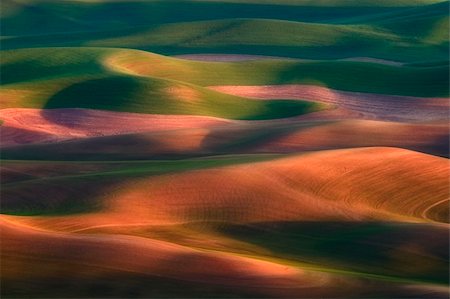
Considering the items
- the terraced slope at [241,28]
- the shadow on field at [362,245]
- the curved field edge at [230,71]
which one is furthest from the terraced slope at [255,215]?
the terraced slope at [241,28]

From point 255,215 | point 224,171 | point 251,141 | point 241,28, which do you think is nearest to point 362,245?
point 255,215

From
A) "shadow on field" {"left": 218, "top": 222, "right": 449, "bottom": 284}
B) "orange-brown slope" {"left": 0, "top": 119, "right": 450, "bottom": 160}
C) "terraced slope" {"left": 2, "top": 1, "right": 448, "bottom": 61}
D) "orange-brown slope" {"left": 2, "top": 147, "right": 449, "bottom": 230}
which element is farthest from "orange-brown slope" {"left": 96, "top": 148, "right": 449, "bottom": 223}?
"terraced slope" {"left": 2, "top": 1, "right": 448, "bottom": 61}

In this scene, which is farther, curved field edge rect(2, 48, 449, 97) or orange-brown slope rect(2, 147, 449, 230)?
curved field edge rect(2, 48, 449, 97)

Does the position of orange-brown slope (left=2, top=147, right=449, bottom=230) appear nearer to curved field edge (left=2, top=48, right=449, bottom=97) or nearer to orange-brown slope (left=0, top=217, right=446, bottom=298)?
orange-brown slope (left=0, top=217, right=446, bottom=298)

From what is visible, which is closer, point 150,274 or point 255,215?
point 150,274

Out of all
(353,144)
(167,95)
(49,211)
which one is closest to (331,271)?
(49,211)

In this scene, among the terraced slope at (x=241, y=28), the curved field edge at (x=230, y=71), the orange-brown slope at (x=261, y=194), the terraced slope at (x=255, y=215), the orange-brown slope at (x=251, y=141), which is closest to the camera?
the terraced slope at (x=255, y=215)

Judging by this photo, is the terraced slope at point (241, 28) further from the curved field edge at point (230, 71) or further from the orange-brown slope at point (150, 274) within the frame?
the orange-brown slope at point (150, 274)

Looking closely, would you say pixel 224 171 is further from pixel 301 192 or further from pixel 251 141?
pixel 251 141

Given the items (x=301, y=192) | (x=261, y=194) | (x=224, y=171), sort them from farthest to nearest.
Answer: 1. (x=224, y=171)
2. (x=301, y=192)
3. (x=261, y=194)

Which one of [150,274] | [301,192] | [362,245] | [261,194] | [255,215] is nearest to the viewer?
[150,274]

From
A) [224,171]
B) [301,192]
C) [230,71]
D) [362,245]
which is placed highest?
[230,71]
